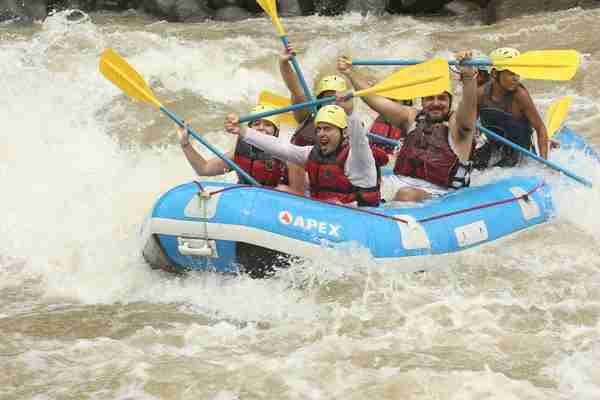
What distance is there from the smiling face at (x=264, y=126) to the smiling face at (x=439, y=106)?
90 centimetres

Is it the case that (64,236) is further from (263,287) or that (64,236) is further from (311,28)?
(311,28)

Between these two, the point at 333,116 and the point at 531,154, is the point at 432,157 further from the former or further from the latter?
the point at 531,154

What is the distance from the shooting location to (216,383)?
136 inches

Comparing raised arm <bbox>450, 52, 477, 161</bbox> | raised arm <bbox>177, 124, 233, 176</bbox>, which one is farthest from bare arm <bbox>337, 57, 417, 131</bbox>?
raised arm <bbox>177, 124, 233, 176</bbox>

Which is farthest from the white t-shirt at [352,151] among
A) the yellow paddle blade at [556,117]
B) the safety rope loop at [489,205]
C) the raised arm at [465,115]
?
the yellow paddle blade at [556,117]

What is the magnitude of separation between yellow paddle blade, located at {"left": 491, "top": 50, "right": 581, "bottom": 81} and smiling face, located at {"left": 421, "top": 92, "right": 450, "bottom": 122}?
41 cm

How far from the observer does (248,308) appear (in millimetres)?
4195

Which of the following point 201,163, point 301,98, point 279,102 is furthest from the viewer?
point 279,102

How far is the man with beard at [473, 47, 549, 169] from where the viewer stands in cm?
563

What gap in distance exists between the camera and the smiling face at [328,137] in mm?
4461

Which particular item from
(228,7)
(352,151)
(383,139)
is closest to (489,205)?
(352,151)

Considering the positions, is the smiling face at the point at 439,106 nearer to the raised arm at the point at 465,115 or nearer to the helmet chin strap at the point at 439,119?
the helmet chin strap at the point at 439,119

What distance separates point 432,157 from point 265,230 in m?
1.19

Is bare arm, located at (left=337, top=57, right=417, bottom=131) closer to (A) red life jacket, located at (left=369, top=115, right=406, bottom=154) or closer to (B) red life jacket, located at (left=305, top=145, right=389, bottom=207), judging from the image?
(A) red life jacket, located at (left=369, top=115, right=406, bottom=154)
